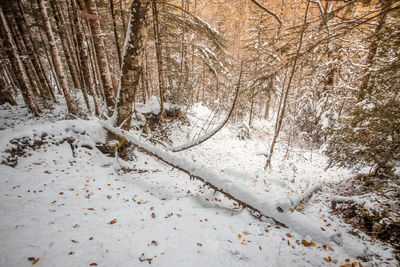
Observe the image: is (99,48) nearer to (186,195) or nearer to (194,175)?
(194,175)

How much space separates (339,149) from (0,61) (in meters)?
23.1

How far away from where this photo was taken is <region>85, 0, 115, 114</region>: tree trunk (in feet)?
15.9

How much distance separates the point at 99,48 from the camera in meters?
5.29

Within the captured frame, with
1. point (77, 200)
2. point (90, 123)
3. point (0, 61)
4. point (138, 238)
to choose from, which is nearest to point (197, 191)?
point (138, 238)

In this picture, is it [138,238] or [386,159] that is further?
[386,159]

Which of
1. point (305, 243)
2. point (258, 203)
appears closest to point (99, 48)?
point (258, 203)

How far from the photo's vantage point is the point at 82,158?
456 cm

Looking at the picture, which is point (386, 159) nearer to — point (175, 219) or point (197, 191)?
point (197, 191)

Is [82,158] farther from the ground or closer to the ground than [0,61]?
closer to the ground

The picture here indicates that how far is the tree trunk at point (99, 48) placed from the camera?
15.9 ft

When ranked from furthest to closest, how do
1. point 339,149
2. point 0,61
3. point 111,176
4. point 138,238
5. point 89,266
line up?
point 0,61 → point 339,149 → point 111,176 → point 138,238 → point 89,266

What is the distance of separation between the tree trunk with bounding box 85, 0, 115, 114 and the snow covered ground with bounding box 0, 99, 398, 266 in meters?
1.65

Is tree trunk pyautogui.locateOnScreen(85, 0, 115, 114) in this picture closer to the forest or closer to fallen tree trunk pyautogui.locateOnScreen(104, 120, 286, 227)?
the forest

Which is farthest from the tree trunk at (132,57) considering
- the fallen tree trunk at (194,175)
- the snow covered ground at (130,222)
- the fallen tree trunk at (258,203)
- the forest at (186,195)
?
the snow covered ground at (130,222)
